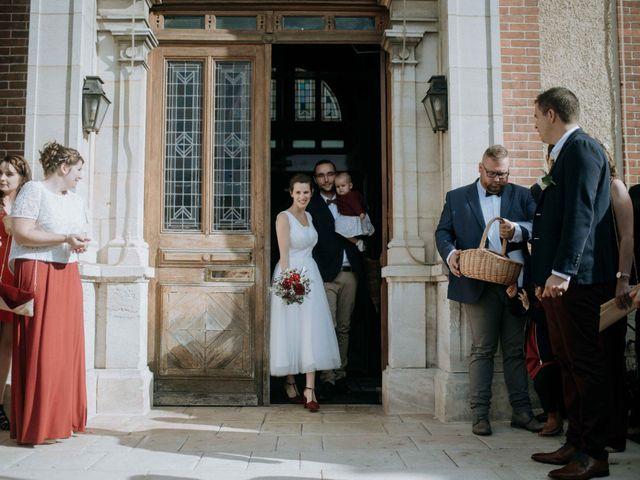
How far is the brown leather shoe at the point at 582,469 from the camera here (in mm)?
3670

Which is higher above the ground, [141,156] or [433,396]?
[141,156]

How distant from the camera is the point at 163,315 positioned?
6121 mm

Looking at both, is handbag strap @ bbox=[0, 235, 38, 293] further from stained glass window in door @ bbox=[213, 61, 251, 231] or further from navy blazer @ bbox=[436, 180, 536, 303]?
navy blazer @ bbox=[436, 180, 536, 303]

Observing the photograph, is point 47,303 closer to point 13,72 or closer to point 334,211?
point 13,72

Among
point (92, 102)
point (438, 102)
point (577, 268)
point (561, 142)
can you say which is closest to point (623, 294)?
point (577, 268)

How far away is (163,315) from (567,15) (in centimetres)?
461

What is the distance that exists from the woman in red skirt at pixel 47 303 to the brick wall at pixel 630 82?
4.67m

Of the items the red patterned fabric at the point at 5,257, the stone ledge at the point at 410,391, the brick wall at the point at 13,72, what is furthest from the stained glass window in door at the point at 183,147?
the stone ledge at the point at 410,391

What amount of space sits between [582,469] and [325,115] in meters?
9.55

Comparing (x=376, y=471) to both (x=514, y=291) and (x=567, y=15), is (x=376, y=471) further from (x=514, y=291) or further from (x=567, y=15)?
(x=567, y=15)

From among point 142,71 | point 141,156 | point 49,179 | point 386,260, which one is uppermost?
point 142,71

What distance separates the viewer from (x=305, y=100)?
487 inches

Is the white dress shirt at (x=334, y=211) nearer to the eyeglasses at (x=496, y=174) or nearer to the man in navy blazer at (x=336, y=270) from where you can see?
the man in navy blazer at (x=336, y=270)

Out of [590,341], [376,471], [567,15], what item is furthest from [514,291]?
[567,15]
